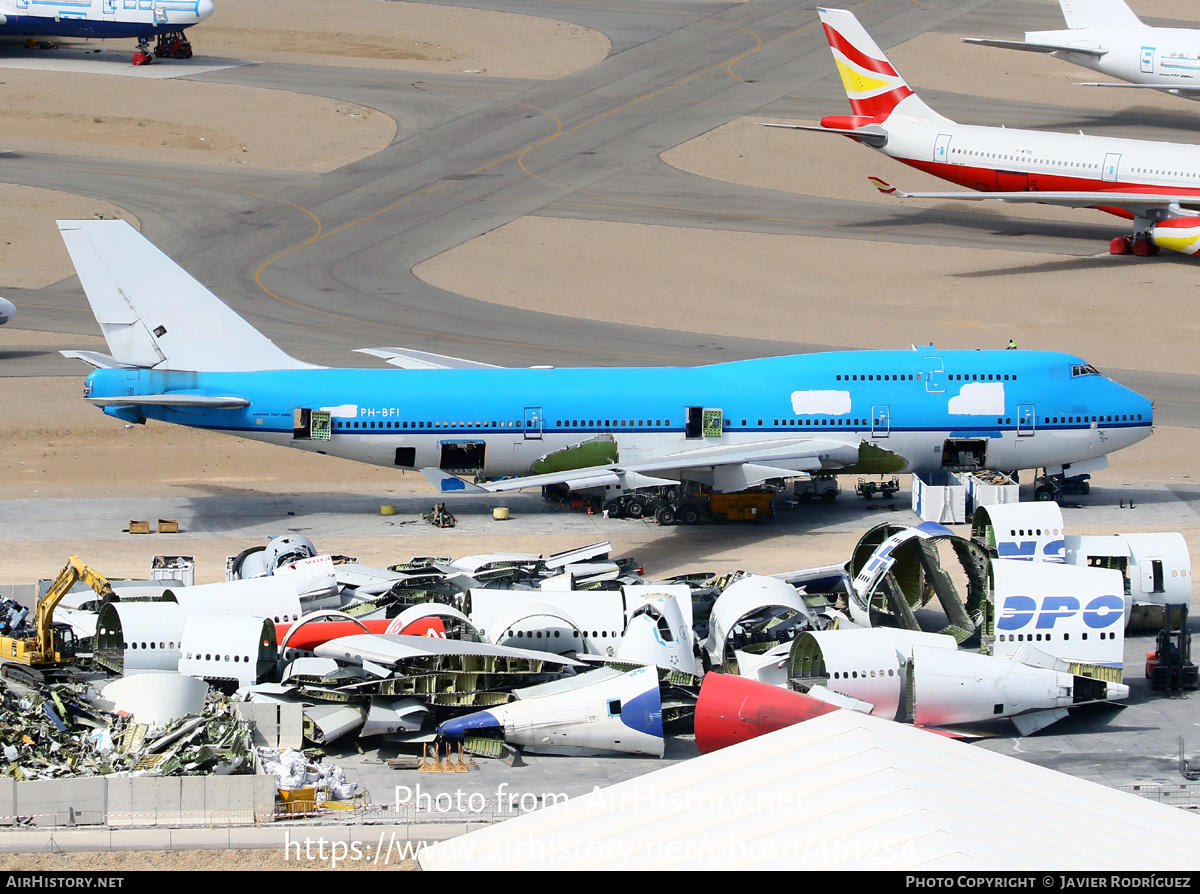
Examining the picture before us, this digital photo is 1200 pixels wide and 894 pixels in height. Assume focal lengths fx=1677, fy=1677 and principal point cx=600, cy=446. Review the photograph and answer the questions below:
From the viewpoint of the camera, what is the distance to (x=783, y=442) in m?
56.9

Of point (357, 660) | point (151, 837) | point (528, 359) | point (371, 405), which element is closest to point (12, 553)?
point (371, 405)

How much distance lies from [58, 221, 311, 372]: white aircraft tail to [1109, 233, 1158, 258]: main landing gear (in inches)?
2099

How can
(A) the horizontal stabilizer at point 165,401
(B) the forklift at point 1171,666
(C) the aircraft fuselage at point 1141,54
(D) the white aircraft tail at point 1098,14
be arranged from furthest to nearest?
(D) the white aircraft tail at point 1098,14, (C) the aircraft fuselage at point 1141,54, (A) the horizontal stabilizer at point 165,401, (B) the forklift at point 1171,666

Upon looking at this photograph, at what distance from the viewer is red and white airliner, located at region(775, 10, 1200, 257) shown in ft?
286

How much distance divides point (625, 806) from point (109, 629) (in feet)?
64.8

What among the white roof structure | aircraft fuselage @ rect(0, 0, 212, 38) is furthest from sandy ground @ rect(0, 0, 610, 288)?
the white roof structure

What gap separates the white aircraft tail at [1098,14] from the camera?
111688mm

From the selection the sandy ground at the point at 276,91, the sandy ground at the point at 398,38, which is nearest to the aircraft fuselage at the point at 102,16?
the sandy ground at the point at 276,91

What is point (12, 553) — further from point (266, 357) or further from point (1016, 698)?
point (1016, 698)

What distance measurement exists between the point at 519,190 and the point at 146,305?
47743mm

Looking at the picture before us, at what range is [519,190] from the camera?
100 meters

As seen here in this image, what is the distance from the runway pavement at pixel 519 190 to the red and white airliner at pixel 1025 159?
4.02 metres

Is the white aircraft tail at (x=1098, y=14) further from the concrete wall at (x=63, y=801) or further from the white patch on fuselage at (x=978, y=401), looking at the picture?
the concrete wall at (x=63, y=801)

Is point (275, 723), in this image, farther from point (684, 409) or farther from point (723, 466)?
point (684, 409)
